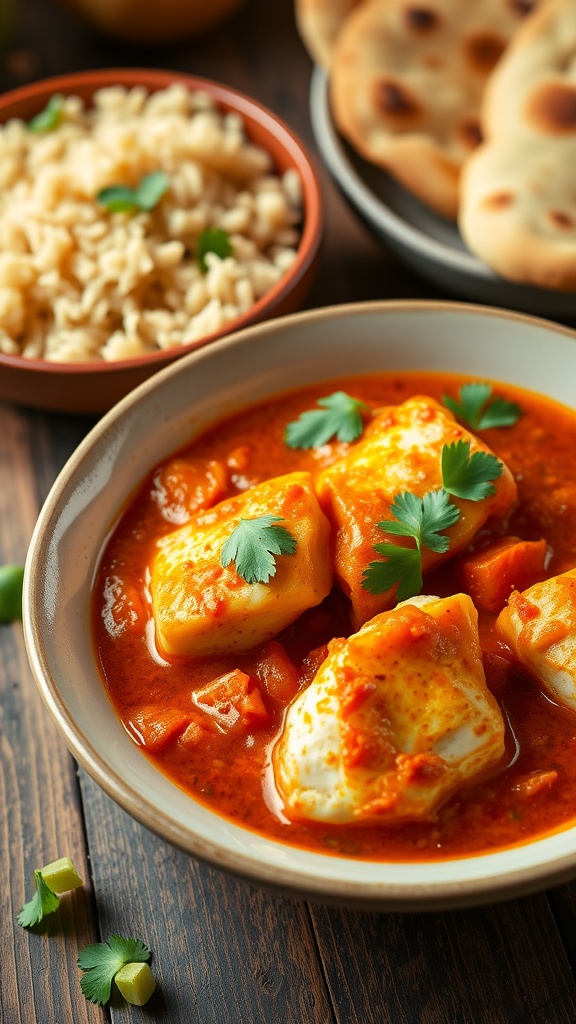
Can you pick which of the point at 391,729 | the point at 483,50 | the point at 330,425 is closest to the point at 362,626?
the point at 391,729

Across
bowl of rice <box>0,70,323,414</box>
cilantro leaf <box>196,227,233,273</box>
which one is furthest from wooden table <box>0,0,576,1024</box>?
cilantro leaf <box>196,227,233,273</box>

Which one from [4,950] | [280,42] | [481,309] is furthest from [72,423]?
[280,42]

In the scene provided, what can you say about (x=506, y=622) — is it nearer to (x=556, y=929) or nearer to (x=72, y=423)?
(x=556, y=929)

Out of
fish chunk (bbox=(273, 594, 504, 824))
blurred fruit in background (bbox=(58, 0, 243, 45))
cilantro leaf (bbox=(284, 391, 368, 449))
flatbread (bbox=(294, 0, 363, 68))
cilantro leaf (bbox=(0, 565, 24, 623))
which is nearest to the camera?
fish chunk (bbox=(273, 594, 504, 824))

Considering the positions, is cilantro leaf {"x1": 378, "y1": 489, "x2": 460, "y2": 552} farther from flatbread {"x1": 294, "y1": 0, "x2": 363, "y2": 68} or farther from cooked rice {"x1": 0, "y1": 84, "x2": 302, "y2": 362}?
flatbread {"x1": 294, "y1": 0, "x2": 363, "y2": 68}

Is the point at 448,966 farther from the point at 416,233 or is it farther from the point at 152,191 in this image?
the point at 152,191

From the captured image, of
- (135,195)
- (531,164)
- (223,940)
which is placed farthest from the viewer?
(135,195)
